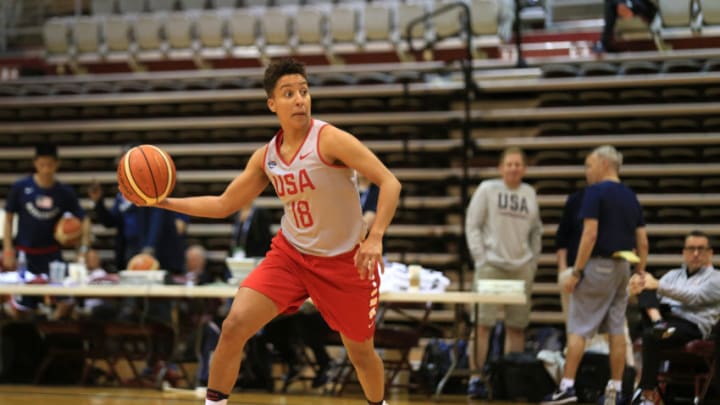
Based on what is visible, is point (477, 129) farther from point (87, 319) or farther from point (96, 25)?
point (96, 25)

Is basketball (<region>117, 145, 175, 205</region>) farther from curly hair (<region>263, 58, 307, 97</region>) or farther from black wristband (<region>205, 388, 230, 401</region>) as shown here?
black wristband (<region>205, 388, 230, 401</region>)

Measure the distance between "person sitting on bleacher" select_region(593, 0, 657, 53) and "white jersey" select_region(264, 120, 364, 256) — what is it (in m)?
6.68

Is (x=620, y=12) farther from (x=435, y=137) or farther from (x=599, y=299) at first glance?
(x=599, y=299)

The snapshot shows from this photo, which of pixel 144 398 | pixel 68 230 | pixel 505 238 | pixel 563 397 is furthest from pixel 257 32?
pixel 563 397

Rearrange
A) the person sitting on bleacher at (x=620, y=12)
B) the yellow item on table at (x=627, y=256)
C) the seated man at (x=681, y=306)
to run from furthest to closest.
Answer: the person sitting on bleacher at (x=620, y=12), the yellow item on table at (x=627, y=256), the seated man at (x=681, y=306)

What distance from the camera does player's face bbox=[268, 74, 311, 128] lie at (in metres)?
4.72

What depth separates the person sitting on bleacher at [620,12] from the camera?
1064 cm

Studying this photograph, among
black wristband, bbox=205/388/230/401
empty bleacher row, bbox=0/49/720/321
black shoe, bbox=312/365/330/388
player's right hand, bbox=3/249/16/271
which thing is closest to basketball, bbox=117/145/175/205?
black wristband, bbox=205/388/230/401

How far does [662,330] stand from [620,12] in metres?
4.96

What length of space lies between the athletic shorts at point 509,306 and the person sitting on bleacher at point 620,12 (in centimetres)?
364

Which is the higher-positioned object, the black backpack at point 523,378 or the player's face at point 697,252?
the player's face at point 697,252

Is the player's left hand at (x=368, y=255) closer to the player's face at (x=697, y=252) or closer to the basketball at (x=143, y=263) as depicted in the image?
the player's face at (x=697, y=252)

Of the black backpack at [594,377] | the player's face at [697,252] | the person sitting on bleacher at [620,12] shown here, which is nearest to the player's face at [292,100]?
the player's face at [697,252]

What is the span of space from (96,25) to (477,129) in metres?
5.87
